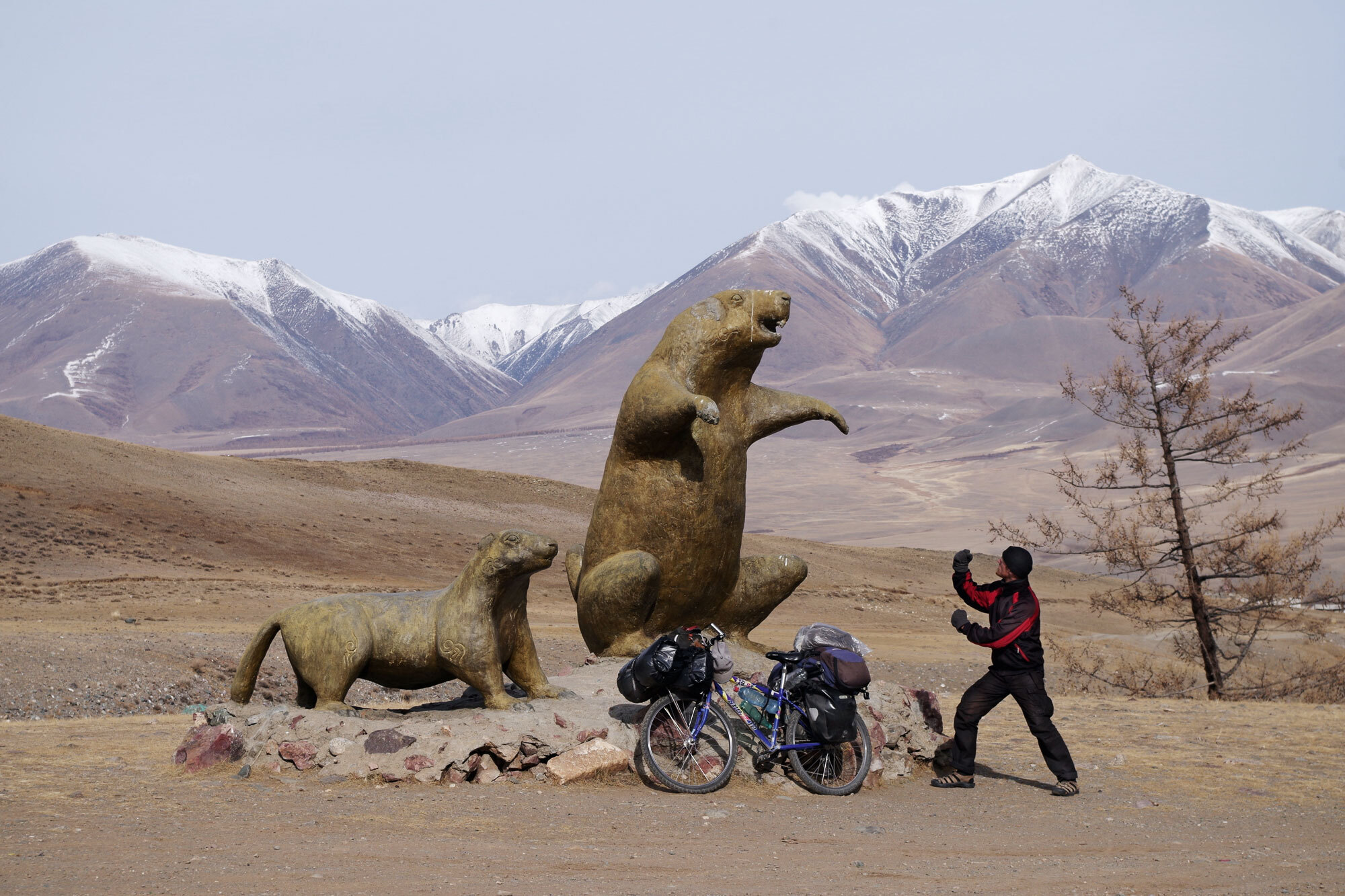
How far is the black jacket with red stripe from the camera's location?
285 inches

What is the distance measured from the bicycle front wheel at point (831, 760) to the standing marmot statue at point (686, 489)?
1.68m

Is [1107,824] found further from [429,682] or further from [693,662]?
[429,682]

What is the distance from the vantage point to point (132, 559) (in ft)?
94.2

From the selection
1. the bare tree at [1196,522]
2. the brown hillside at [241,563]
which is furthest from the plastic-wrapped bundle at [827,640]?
the brown hillside at [241,563]

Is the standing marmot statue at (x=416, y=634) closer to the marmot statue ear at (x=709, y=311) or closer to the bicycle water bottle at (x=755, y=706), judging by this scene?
the bicycle water bottle at (x=755, y=706)

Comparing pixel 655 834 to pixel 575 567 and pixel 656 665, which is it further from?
pixel 575 567

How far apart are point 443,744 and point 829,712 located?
2.38 metres

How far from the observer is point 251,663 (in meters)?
7.99

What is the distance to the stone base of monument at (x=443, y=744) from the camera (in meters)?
7.10

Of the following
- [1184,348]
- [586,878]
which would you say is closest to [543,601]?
[1184,348]

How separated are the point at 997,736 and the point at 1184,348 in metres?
8.67

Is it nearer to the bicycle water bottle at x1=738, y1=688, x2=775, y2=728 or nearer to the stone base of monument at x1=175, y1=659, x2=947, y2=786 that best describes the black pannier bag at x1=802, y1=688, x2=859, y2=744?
the bicycle water bottle at x1=738, y1=688, x2=775, y2=728

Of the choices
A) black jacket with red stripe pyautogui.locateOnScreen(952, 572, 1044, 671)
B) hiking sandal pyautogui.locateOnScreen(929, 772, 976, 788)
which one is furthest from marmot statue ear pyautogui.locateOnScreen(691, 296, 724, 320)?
hiking sandal pyautogui.locateOnScreen(929, 772, 976, 788)

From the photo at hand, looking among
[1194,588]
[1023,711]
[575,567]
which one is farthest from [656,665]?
[1194,588]
